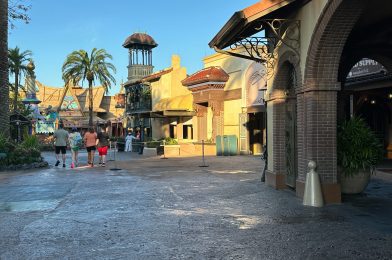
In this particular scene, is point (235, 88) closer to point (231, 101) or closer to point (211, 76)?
point (231, 101)

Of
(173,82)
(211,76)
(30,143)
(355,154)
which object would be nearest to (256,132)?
(211,76)

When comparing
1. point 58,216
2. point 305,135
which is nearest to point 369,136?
point 305,135

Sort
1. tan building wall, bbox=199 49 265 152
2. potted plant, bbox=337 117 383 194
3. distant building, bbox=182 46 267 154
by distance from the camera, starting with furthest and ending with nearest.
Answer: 1. tan building wall, bbox=199 49 265 152
2. distant building, bbox=182 46 267 154
3. potted plant, bbox=337 117 383 194

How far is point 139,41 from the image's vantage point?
147 ft

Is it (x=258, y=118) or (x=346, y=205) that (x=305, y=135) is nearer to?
(x=346, y=205)

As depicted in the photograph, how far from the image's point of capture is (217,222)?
24.1ft

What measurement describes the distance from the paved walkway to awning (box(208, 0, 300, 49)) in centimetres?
390

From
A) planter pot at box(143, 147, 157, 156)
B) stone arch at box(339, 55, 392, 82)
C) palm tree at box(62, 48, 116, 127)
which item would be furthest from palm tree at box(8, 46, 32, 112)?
stone arch at box(339, 55, 392, 82)

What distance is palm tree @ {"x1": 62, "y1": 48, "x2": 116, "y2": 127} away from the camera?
42.7 metres

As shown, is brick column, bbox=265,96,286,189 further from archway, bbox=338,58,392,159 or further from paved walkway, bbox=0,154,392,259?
archway, bbox=338,58,392,159

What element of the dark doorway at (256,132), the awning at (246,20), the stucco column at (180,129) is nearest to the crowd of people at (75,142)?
the awning at (246,20)

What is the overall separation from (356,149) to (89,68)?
36.6 m

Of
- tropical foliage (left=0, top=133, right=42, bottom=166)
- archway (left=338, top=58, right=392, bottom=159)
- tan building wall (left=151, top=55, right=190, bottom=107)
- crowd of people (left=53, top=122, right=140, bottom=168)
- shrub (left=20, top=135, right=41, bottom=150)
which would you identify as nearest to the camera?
archway (left=338, top=58, right=392, bottom=159)

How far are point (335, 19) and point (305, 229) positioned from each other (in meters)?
4.06
